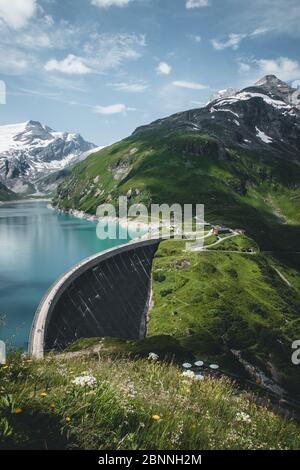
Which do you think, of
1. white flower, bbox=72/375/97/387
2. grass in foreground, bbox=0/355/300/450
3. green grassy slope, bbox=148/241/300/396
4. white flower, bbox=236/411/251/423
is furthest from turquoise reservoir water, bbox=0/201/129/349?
white flower, bbox=236/411/251/423

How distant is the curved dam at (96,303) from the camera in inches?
2228

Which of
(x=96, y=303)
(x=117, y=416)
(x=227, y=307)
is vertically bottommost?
(x=227, y=307)

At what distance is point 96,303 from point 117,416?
67422 millimetres

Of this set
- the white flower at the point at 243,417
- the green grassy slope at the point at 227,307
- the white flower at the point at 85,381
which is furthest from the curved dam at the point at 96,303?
the white flower at the point at 243,417

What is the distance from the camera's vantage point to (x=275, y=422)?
10.2m

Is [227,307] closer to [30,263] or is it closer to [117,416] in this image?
[30,263]

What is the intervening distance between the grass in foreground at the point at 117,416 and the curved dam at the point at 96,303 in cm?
3829

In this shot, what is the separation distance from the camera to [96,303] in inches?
2933

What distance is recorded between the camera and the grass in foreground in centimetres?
756

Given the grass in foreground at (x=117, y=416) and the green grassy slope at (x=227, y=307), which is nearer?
the grass in foreground at (x=117, y=416)

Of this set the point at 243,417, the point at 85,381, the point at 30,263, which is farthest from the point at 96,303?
the point at 85,381

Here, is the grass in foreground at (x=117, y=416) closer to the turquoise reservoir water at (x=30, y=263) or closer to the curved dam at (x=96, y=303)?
the turquoise reservoir water at (x=30, y=263)

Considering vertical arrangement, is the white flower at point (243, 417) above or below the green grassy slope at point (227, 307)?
above

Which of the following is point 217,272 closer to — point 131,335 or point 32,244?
point 131,335
